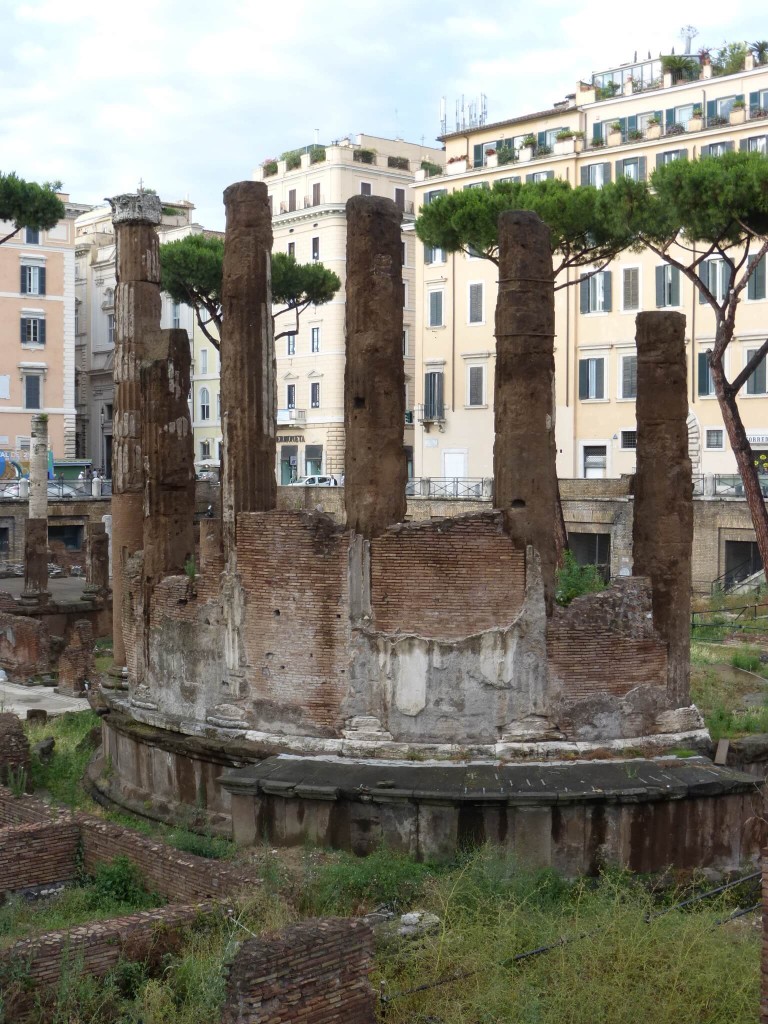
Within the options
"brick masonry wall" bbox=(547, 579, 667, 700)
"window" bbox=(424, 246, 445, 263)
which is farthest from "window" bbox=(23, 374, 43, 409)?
"brick masonry wall" bbox=(547, 579, 667, 700)

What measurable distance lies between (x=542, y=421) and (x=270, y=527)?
2.48 meters

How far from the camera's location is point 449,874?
873cm

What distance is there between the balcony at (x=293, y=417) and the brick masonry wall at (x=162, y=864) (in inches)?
1086

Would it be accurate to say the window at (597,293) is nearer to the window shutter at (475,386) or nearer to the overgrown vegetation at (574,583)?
the window shutter at (475,386)

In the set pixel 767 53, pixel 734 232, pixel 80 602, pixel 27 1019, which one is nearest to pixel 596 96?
pixel 767 53

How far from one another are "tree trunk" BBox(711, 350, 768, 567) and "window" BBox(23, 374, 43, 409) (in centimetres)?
2724

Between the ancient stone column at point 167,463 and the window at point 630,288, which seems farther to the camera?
the window at point 630,288

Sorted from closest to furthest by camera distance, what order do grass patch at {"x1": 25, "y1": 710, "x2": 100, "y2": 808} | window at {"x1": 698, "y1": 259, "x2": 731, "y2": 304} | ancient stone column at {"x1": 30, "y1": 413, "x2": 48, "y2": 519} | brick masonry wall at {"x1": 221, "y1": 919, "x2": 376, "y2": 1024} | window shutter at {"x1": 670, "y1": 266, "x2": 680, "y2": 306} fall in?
brick masonry wall at {"x1": 221, "y1": 919, "x2": 376, "y2": 1024}
grass patch at {"x1": 25, "y1": 710, "x2": 100, "y2": 808}
ancient stone column at {"x1": 30, "y1": 413, "x2": 48, "y2": 519}
window at {"x1": 698, "y1": 259, "x2": 731, "y2": 304}
window shutter at {"x1": 670, "y1": 266, "x2": 680, "y2": 306}

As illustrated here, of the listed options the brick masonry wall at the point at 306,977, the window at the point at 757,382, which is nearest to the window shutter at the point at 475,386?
the window at the point at 757,382

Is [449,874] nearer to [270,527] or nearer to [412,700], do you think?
[412,700]

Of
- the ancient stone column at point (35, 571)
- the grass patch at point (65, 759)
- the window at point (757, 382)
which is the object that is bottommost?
the grass patch at point (65, 759)

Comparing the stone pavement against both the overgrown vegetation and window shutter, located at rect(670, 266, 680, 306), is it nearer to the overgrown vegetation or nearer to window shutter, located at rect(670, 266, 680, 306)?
the overgrown vegetation

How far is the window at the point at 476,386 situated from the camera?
32.4 meters

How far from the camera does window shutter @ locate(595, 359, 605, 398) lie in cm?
3081
